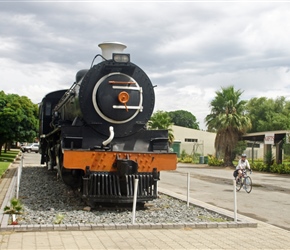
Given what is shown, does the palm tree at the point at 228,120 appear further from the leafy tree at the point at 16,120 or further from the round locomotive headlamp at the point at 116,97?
the round locomotive headlamp at the point at 116,97

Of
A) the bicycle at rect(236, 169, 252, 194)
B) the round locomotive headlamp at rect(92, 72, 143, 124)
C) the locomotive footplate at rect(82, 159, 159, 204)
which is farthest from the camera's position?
the bicycle at rect(236, 169, 252, 194)

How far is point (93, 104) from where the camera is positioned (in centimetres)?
950

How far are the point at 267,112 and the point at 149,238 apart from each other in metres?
60.5

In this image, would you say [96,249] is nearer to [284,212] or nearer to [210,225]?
[210,225]

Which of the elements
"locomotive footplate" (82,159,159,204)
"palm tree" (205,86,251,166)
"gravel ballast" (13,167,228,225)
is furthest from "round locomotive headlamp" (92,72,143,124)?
"palm tree" (205,86,251,166)

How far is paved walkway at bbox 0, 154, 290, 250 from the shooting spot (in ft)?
20.6

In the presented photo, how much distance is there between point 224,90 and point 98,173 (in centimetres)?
2946

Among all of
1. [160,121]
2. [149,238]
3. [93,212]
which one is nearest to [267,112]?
[160,121]

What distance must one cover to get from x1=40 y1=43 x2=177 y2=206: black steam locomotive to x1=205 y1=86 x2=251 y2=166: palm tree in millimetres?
25805

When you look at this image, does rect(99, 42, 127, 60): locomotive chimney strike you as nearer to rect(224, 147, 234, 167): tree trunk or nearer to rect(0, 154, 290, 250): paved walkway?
rect(0, 154, 290, 250): paved walkway

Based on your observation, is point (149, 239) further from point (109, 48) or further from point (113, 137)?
point (109, 48)

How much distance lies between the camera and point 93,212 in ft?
29.0

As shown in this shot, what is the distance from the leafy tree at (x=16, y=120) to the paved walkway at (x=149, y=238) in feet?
78.5

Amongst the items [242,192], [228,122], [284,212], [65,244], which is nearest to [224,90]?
[228,122]
